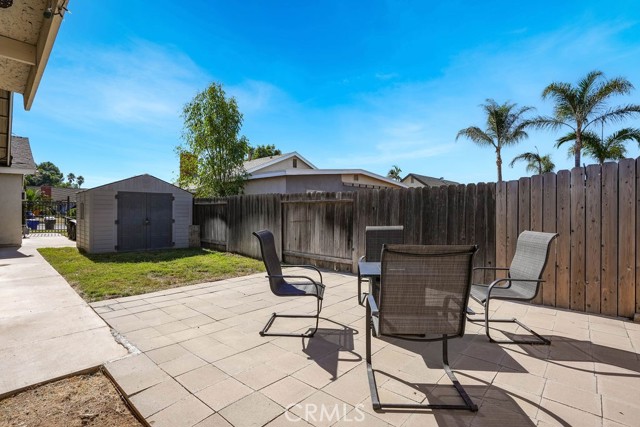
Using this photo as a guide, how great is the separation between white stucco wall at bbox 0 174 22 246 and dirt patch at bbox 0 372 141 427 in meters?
11.2

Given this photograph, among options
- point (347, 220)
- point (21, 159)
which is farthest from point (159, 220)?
point (347, 220)

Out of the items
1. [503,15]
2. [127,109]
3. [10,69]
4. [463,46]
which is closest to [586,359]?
[10,69]

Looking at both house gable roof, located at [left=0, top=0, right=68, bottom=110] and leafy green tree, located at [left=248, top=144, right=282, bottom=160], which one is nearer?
house gable roof, located at [left=0, top=0, right=68, bottom=110]

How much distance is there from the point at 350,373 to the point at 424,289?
3.13 feet

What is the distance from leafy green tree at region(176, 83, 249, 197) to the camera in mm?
13766

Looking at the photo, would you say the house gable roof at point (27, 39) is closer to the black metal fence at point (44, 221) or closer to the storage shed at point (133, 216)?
the storage shed at point (133, 216)

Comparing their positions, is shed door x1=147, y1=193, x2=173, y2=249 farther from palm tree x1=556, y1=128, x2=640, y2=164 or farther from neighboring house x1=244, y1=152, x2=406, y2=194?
palm tree x1=556, y1=128, x2=640, y2=164

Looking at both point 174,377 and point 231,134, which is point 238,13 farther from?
point 174,377

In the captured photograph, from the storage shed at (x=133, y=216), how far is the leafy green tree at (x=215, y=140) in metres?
3.77

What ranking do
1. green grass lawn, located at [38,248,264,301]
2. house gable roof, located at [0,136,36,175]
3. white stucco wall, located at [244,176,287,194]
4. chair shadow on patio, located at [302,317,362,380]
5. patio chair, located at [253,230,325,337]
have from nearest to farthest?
chair shadow on patio, located at [302,317,362,380] → patio chair, located at [253,230,325,337] → green grass lawn, located at [38,248,264,301] → house gable roof, located at [0,136,36,175] → white stucco wall, located at [244,176,287,194]

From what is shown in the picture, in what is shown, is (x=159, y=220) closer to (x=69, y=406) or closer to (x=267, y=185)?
(x=267, y=185)

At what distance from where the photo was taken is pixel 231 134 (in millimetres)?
14109

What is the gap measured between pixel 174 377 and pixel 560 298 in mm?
4594

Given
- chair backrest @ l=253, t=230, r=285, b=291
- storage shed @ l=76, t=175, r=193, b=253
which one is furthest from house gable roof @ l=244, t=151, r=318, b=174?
chair backrest @ l=253, t=230, r=285, b=291
